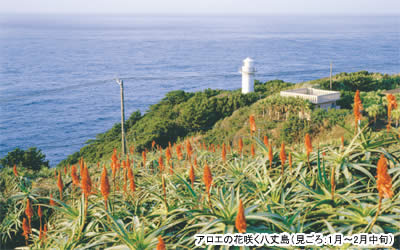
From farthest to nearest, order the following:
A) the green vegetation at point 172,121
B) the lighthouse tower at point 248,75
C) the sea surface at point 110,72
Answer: the lighthouse tower at point 248,75, the sea surface at point 110,72, the green vegetation at point 172,121

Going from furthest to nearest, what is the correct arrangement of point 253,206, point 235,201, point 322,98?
point 322,98 → point 235,201 → point 253,206

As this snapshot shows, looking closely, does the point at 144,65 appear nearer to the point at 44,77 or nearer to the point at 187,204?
the point at 44,77

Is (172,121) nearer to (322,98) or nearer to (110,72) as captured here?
(322,98)

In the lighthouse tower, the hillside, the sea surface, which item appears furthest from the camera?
the lighthouse tower

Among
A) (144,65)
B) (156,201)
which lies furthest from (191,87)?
(156,201)

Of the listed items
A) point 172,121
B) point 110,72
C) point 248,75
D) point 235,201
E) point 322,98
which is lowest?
point 172,121

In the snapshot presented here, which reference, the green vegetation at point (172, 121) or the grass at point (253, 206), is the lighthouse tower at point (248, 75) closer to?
the green vegetation at point (172, 121)

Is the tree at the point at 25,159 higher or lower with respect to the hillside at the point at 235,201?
lower

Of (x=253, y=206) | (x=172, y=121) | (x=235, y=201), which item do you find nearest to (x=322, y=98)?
(x=172, y=121)

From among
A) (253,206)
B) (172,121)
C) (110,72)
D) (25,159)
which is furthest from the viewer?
(110,72)

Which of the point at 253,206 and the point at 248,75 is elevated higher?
the point at 253,206

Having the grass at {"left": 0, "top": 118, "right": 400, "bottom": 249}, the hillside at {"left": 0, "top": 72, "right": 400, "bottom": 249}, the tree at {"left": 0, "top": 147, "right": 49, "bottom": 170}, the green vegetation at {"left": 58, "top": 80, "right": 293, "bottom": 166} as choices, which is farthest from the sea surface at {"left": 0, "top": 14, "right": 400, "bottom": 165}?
the grass at {"left": 0, "top": 118, "right": 400, "bottom": 249}

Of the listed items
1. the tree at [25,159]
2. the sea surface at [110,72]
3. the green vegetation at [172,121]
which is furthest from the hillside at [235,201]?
the green vegetation at [172,121]

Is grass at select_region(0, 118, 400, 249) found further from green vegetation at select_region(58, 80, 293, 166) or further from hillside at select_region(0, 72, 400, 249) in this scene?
green vegetation at select_region(58, 80, 293, 166)
